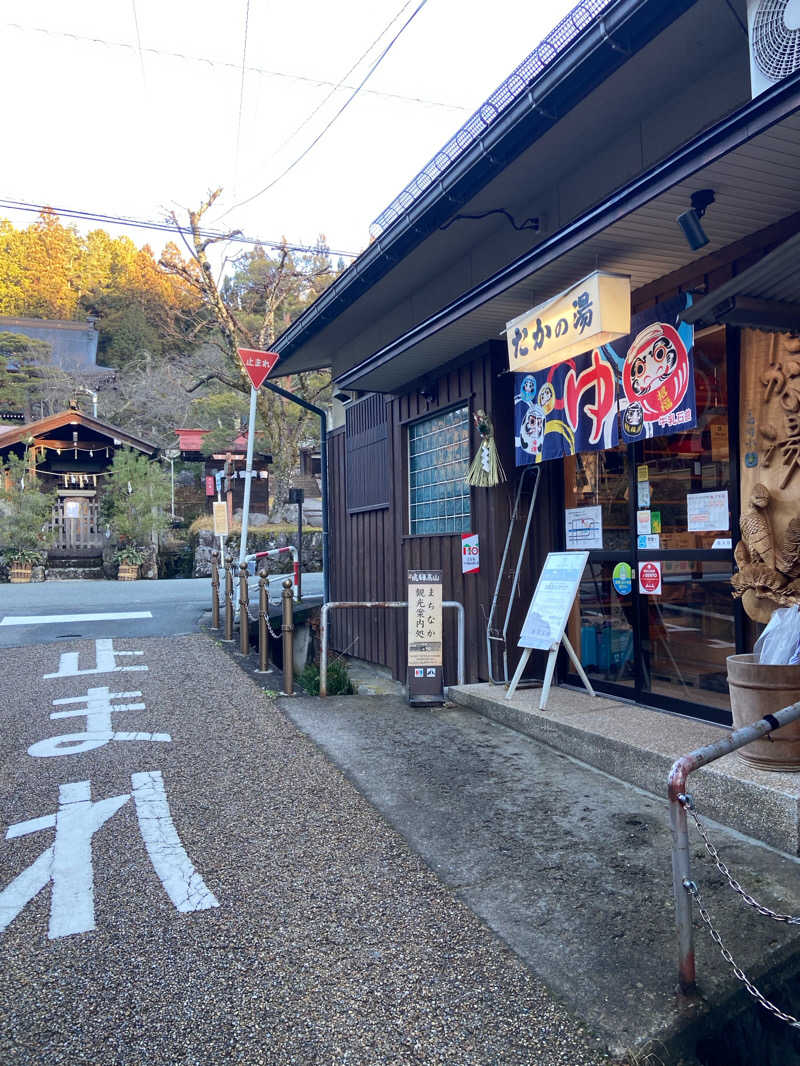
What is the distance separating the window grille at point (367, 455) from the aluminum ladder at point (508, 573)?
2599mm

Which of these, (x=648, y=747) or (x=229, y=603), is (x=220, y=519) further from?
(x=648, y=747)

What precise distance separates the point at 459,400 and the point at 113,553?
65.0 feet

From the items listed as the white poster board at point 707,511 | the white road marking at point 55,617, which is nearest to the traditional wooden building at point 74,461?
the white road marking at point 55,617

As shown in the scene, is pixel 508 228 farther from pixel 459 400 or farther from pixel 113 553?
pixel 113 553

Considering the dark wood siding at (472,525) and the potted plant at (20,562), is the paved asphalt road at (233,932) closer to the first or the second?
the dark wood siding at (472,525)

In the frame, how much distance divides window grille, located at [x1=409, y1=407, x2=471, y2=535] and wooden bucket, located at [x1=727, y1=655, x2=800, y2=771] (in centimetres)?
370

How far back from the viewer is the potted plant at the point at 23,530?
71.1ft

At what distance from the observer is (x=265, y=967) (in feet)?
8.80

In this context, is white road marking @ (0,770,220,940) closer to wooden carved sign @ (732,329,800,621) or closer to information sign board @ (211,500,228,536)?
wooden carved sign @ (732,329,800,621)

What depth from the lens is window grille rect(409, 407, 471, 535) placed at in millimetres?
7156

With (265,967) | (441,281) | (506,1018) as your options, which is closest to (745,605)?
(506,1018)

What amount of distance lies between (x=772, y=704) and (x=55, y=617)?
11.2 m

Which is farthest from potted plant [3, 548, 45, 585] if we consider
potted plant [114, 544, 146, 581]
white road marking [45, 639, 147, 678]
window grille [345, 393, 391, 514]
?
window grille [345, 393, 391, 514]

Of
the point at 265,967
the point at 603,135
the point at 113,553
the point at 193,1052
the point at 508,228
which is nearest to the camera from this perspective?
the point at 193,1052
